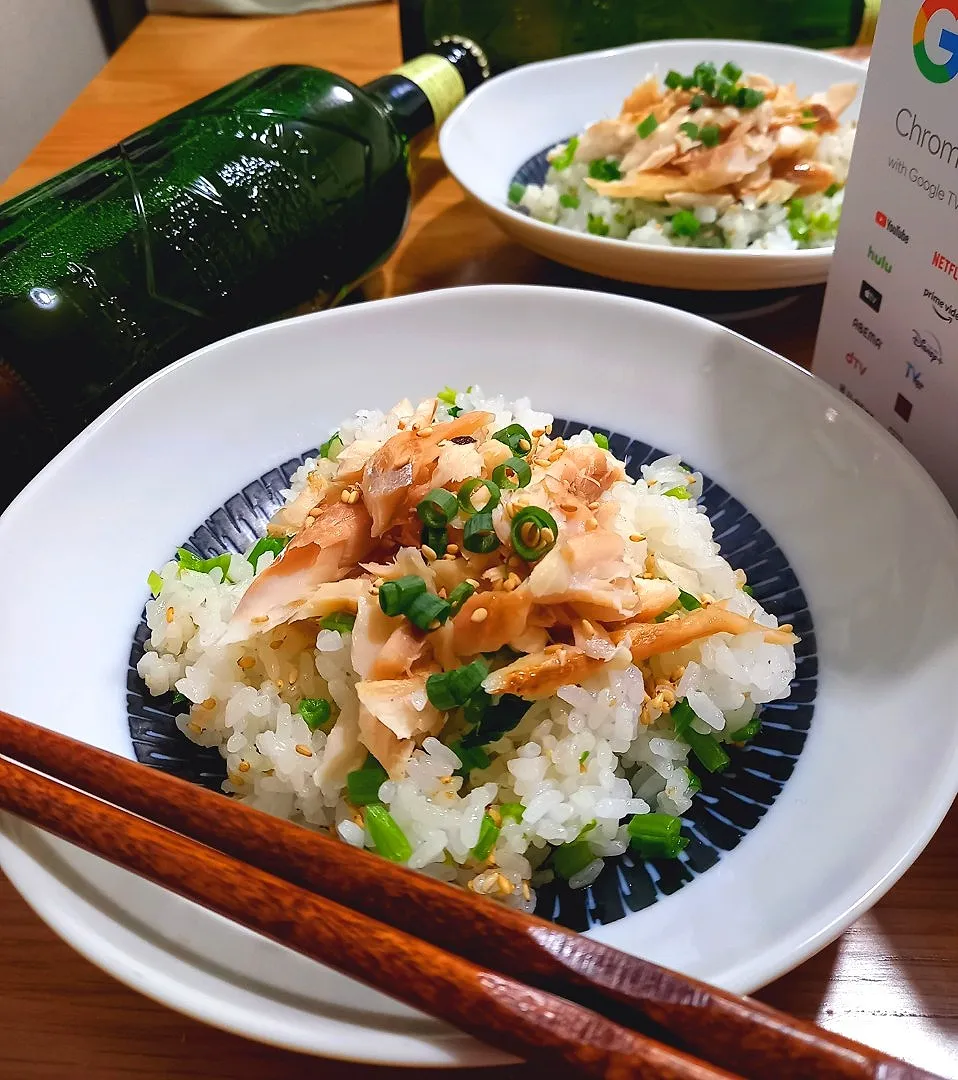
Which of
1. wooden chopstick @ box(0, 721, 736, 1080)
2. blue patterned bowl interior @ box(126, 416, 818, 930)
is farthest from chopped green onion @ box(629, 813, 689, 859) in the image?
wooden chopstick @ box(0, 721, 736, 1080)

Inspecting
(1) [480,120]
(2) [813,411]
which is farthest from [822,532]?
(1) [480,120]

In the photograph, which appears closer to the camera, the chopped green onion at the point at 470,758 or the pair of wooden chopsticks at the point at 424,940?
the pair of wooden chopsticks at the point at 424,940

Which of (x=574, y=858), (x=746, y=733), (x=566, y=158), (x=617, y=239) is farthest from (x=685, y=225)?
(x=574, y=858)

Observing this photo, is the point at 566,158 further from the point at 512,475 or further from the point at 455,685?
the point at 455,685

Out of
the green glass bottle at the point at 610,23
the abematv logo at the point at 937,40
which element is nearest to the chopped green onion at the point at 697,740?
the abematv logo at the point at 937,40

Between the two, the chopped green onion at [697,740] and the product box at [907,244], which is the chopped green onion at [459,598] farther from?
the product box at [907,244]

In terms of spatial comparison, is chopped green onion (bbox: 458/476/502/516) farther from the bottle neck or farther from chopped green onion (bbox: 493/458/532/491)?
the bottle neck
